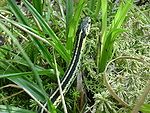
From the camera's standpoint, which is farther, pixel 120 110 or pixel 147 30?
pixel 147 30

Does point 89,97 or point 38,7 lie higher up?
point 38,7

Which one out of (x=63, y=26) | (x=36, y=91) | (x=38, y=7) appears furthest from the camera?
(x=63, y=26)

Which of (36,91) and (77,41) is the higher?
(77,41)

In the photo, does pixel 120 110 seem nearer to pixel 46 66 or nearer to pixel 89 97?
pixel 89 97

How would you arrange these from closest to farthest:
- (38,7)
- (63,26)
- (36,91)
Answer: (36,91), (38,7), (63,26)

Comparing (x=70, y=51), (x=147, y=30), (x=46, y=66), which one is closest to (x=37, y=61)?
(x=46, y=66)

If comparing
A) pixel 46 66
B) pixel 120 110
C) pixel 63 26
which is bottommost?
pixel 120 110

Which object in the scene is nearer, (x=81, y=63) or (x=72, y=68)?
(x=72, y=68)

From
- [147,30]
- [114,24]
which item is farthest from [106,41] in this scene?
[147,30]

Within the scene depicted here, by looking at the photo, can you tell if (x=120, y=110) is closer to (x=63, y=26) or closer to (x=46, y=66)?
(x=46, y=66)
